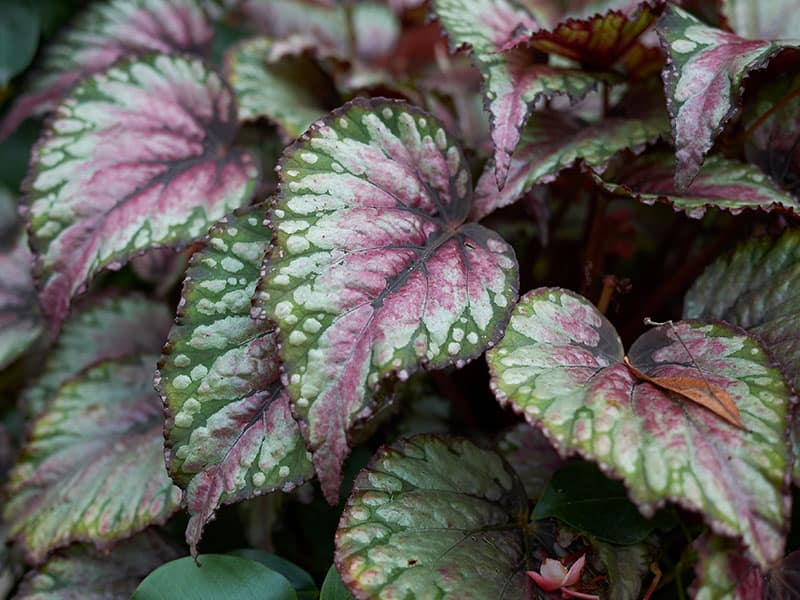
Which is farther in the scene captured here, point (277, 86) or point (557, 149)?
point (277, 86)

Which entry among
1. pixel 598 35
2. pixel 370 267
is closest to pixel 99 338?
pixel 370 267

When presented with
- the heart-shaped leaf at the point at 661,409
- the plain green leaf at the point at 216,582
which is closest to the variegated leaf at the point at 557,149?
the heart-shaped leaf at the point at 661,409

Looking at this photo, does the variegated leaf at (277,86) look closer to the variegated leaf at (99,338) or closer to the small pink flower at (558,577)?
the variegated leaf at (99,338)

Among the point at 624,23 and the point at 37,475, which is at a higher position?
the point at 624,23

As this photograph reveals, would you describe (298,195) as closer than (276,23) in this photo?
Yes

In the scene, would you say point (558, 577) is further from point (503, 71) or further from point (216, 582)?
point (503, 71)

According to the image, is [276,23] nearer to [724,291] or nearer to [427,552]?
[724,291]

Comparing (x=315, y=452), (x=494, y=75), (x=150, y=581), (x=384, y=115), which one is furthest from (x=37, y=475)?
(x=494, y=75)
